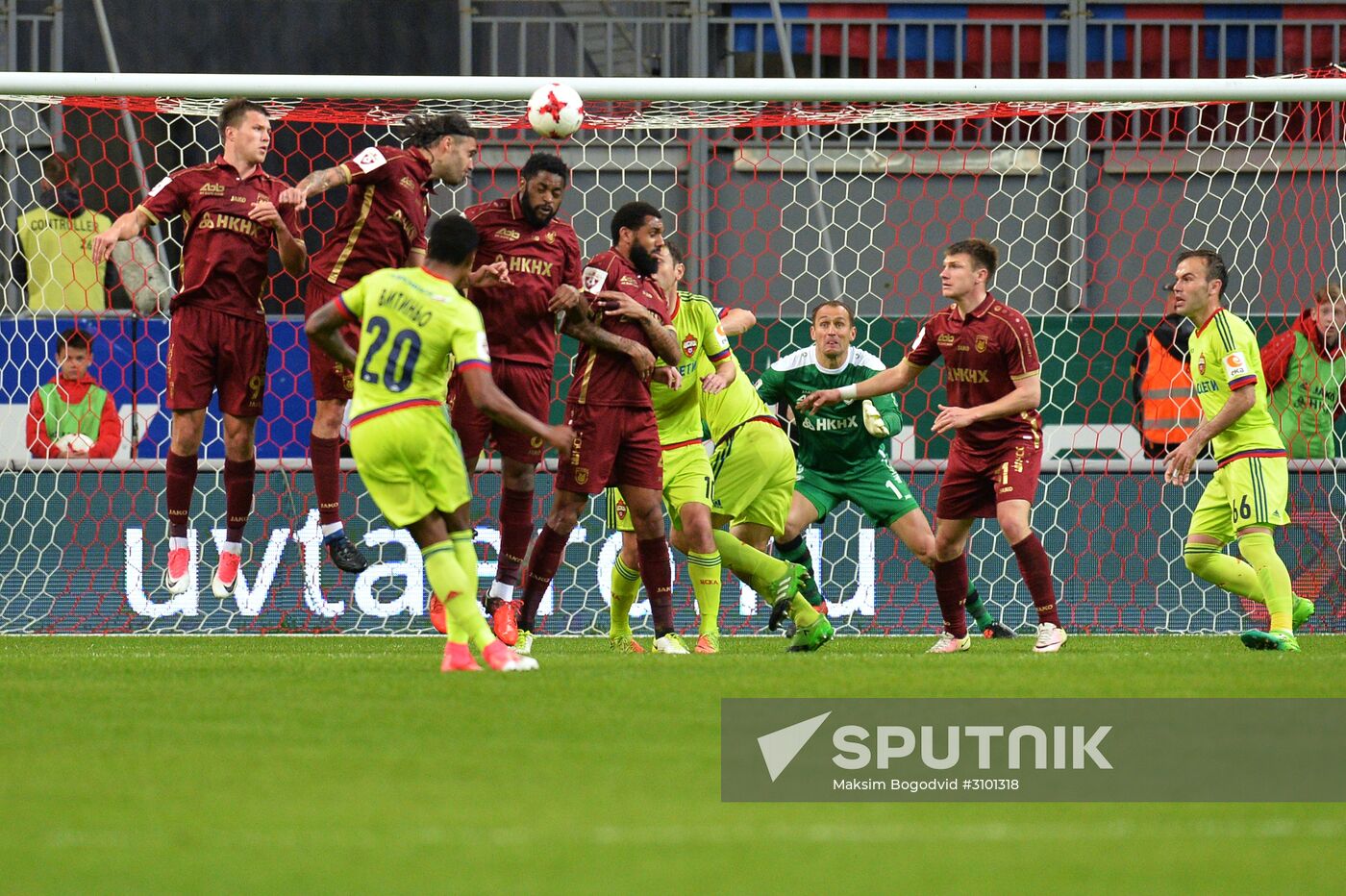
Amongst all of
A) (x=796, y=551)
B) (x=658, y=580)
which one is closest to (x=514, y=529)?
(x=658, y=580)

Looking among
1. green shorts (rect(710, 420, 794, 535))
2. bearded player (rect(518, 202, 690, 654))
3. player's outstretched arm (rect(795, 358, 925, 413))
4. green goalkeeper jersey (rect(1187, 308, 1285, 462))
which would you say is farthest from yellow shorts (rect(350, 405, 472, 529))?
green goalkeeper jersey (rect(1187, 308, 1285, 462))

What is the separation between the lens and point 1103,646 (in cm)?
897

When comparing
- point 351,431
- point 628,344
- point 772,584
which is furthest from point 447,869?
point 772,584

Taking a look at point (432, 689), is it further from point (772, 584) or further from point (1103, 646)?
point (1103, 646)

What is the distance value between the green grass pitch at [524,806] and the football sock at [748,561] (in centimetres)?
195

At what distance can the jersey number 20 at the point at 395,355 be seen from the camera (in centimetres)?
629

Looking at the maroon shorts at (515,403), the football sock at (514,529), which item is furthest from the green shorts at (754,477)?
the maroon shorts at (515,403)

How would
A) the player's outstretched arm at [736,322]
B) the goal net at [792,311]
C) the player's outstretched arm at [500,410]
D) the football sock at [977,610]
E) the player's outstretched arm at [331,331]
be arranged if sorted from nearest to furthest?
the player's outstretched arm at [500,410] → the player's outstretched arm at [331,331] → the player's outstretched arm at [736,322] → the football sock at [977,610] → the goal net at [792,311]

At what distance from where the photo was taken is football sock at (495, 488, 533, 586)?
8148 mm

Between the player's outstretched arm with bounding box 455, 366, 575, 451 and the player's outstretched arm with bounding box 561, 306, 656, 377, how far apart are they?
1.63 meters

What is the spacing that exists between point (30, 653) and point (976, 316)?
15.9 feet

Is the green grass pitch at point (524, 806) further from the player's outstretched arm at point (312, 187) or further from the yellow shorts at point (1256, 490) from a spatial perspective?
the player's outstretched arm at point (312, 187)

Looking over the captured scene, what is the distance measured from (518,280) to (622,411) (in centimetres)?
77

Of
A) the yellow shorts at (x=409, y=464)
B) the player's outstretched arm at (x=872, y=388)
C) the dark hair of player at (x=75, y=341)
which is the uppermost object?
the dark hair of player at (x=75, y=341)
